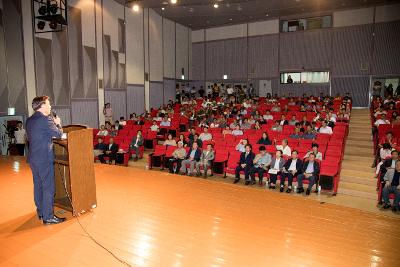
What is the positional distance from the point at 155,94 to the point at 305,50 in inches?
324

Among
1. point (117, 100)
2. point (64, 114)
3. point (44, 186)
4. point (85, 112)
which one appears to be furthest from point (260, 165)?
point (117, 100)

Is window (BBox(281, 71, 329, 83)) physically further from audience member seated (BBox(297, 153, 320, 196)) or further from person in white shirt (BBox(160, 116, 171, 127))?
audience member seated (BBox(297, 153, 320, 196))

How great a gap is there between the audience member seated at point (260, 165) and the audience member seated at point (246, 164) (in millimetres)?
105

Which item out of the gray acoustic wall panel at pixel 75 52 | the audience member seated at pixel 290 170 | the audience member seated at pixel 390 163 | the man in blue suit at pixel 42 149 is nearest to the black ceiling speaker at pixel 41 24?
the gray acoustic wall panel at pixel 75 52

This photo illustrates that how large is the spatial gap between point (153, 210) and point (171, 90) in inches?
533

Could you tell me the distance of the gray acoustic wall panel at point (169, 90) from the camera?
53.8 ft

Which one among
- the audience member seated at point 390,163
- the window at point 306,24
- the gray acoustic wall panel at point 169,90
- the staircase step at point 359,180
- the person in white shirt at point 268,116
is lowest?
the staircase step at point 359,180

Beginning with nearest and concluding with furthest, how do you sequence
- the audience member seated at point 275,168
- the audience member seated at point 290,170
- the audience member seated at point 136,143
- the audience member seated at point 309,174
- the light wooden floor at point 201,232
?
1. the light wooden floor at point 201,232
2. the audience member seated at point 309,174
3. the audience member seated at point 290,170
4. the audience member seated at point 275,168
5. the audience member seated at point 136,143

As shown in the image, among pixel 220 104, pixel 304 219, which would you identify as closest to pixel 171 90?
pixel 220 104

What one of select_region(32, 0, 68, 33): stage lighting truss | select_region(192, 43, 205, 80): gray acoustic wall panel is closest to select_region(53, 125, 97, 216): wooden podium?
select_region(32, 0, 68, 33): stage lighting truss

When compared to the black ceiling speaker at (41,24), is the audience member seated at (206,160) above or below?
below

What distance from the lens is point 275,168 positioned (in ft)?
22.2

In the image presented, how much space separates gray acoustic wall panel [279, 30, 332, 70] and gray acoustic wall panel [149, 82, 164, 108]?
6770mm

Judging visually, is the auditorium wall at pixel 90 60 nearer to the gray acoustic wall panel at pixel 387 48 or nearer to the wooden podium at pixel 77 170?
the wooden podium at pixel 77 170
